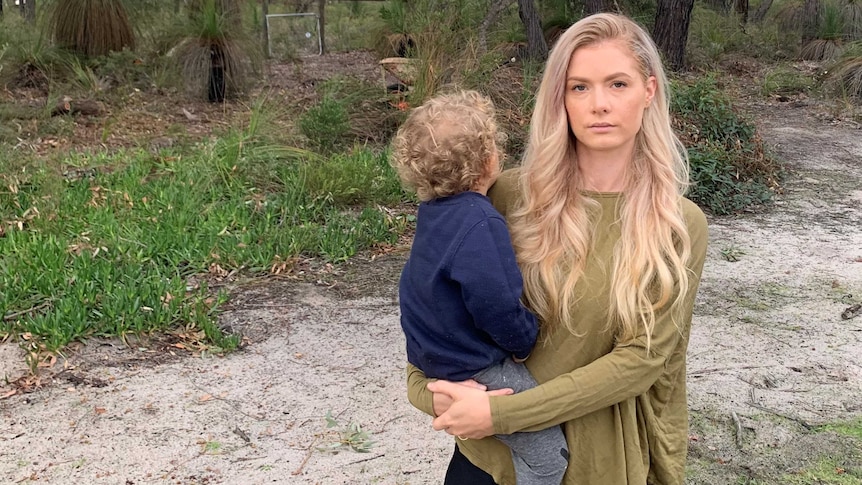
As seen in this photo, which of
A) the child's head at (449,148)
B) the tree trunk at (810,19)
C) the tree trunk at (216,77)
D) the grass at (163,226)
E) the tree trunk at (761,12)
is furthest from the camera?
the tree trunk at (761,12)

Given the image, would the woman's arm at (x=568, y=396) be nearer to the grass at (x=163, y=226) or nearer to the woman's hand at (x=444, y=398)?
the woman's hand at (x=444, y=398)

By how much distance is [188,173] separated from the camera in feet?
19.7

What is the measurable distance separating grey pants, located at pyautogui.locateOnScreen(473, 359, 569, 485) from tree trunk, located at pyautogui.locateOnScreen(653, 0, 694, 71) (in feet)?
31.0

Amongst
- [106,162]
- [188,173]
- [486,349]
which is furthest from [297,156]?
[486,349]

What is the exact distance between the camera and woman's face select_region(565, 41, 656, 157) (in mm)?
1523

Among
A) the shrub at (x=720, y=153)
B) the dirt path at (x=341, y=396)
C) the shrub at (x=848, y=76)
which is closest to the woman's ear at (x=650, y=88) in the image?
the dirt path at (x=341, y=396)

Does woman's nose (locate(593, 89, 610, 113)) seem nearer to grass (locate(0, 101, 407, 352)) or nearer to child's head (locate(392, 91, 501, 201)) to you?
child's head (locate(392, 91, 501, 201))

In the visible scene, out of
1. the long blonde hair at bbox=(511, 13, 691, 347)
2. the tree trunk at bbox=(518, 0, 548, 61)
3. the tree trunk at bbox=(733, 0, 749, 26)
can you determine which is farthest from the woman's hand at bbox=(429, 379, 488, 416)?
the tree trunk at bbox=(733, 0, 749, 26)

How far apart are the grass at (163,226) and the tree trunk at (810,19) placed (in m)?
10.2

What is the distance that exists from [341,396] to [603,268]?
2.20 m

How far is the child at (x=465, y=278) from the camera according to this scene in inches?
58.6

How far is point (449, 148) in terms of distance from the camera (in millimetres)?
1563

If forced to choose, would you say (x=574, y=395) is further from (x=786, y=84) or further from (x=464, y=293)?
(x=786, y=84)

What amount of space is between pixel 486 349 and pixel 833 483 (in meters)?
Answer: 1.97
